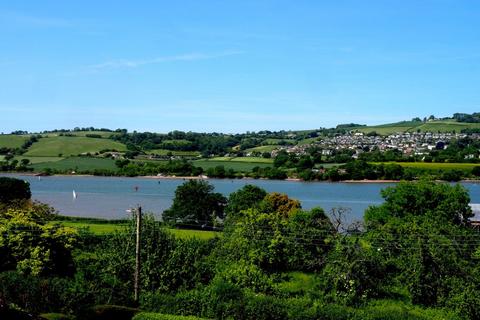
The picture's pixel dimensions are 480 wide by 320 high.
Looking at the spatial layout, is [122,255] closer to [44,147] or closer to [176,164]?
[176,164]

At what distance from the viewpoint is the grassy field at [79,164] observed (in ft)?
422

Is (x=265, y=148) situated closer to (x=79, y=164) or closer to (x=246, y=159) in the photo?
(x=246, y=159)

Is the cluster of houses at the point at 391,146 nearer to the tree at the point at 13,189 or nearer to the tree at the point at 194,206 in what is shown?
the tree at the point at 13,189

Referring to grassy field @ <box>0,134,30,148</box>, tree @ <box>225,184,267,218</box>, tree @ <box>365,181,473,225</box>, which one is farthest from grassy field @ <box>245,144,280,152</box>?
tree @ <box>365,181,473,225</box>

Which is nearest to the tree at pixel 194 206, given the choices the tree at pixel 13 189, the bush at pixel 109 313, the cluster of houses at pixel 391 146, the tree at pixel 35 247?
the tree at pixel 13 189

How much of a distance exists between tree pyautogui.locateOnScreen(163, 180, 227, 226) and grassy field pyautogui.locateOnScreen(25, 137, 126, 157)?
9813cm

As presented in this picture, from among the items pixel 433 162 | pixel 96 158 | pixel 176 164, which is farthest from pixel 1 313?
pixel 96 158

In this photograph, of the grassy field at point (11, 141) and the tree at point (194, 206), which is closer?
the tree at point (194, 206)

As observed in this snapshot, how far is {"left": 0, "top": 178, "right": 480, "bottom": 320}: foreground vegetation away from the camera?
843 inches

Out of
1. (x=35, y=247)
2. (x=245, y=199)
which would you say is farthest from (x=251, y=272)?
(x=245, y=199)

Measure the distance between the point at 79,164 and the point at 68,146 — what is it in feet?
61.7

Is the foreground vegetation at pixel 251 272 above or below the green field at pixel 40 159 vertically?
below

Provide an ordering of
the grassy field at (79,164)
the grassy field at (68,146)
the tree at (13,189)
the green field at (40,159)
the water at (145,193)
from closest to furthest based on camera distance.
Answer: the tree at (13,189), the water at (145,193), the grassy field at (79,164), the green field at (40,159), the grassy field at (68,146)

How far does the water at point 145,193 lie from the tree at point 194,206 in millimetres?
8431
